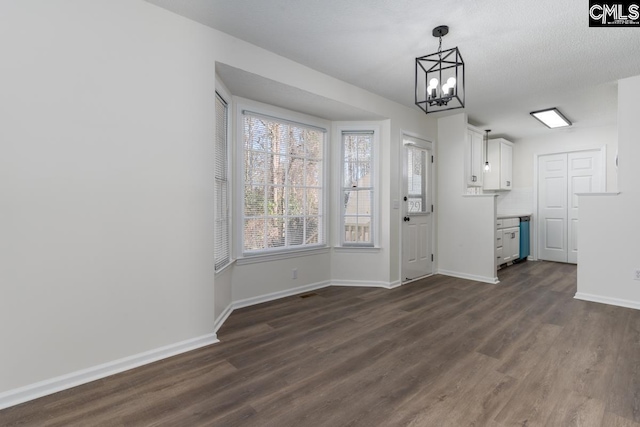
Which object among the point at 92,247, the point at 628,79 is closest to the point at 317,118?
the point at 92,247

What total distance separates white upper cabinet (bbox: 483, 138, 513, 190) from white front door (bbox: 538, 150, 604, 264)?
2.12ft

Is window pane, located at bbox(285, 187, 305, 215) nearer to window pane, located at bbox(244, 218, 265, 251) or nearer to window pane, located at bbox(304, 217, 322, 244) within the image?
window pane, located at bbox(304, 217, 322, 244)

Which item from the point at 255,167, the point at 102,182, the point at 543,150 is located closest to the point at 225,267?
the point at 255,167

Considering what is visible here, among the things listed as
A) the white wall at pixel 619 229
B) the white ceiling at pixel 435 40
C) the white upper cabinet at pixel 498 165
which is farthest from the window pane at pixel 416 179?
the white upper cabinet at pixel 498 165

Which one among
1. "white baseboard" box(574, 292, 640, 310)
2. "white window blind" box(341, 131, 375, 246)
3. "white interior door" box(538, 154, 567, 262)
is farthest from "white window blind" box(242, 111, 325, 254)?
"white interior door" box(538, 154, 567, 262)

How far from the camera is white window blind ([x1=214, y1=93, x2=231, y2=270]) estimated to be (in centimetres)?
292

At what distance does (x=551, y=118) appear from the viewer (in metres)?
4.84

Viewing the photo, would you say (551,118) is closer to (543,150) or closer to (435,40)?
(543,150)

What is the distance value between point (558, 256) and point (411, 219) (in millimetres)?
3607

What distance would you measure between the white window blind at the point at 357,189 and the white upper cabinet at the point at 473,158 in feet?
5.52

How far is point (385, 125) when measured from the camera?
165 inches

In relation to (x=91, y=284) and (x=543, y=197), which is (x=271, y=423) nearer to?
(x=91, y=284)

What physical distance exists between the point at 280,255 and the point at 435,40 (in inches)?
106

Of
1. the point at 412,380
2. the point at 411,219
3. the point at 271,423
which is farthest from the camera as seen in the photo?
the point at 411,219
